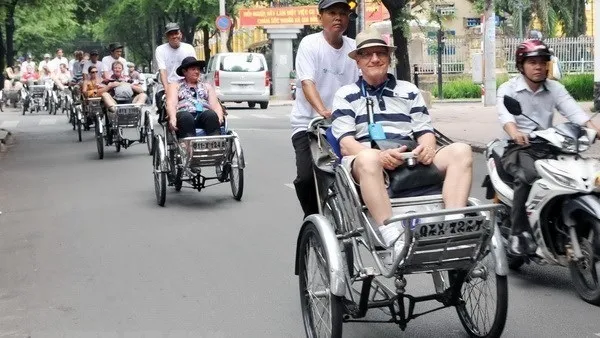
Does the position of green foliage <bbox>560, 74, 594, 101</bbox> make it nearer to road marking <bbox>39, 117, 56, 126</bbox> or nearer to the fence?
the fence

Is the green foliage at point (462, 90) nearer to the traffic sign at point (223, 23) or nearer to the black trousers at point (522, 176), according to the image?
the traffic sign at point (223, 23)

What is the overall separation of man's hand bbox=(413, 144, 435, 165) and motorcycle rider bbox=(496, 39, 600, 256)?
1.93 m

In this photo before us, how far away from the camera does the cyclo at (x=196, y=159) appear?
12.1m

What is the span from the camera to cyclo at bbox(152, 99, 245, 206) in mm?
12148

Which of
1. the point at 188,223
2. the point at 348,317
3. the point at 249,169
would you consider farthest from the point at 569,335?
the point at 249,169

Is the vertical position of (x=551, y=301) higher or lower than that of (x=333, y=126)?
lower

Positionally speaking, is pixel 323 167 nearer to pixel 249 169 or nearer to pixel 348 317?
pixel 348 317

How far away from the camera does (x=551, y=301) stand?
7.34 metres

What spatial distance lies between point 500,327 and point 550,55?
2883mm

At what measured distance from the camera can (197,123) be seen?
41.2 ft

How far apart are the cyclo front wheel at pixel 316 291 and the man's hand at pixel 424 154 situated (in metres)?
0.65

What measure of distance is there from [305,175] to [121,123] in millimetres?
11000

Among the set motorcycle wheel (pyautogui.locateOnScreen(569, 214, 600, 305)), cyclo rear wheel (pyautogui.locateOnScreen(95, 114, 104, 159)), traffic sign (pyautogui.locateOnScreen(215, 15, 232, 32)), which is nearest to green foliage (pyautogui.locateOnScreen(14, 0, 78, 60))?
traffic sign (pyautogui.locateOnScreen(215, 15, 232, 32))

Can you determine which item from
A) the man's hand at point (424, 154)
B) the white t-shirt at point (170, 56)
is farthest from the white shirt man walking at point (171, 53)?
the man's hand at point (424, 154)
